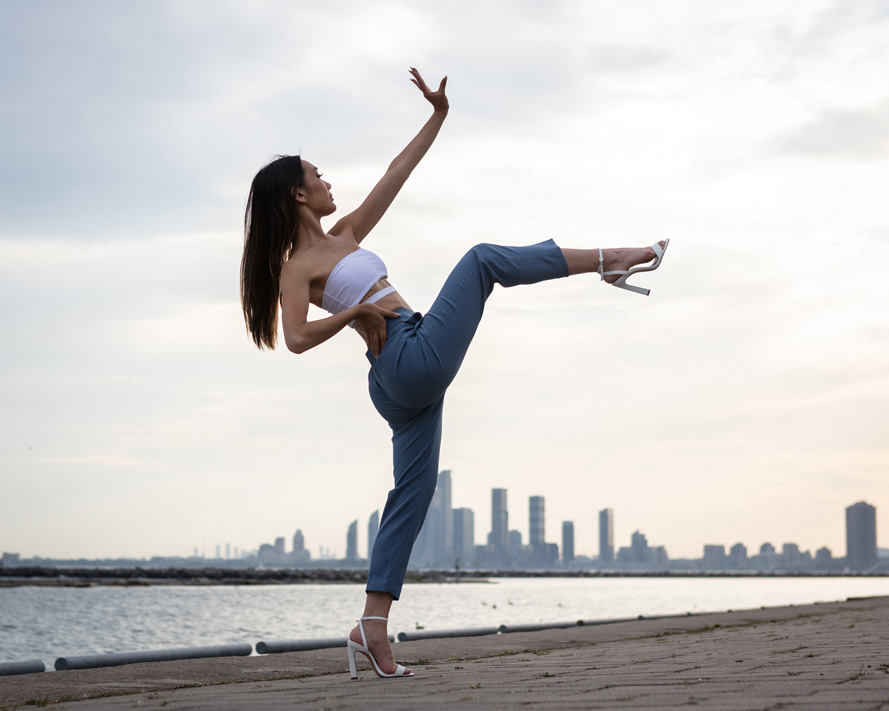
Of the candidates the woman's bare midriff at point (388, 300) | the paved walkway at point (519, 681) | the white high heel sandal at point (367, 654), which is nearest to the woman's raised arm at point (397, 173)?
the woman's bare midriff at point (388, 300)

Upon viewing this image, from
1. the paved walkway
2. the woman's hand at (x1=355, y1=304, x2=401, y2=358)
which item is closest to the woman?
the woman's hand at (x1=355, y1=304, x2=401, y2=358)

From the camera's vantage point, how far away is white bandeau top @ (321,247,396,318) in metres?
3.63

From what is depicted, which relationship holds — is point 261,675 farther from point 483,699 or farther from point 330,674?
point 483,699

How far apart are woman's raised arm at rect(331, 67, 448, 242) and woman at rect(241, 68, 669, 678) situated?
13 mm

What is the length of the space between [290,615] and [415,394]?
1353 inches

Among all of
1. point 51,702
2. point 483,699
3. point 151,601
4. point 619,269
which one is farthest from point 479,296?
point 151,601

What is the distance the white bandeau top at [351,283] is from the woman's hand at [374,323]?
0.16m

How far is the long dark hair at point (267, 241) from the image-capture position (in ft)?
12.5

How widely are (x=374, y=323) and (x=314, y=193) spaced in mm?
820

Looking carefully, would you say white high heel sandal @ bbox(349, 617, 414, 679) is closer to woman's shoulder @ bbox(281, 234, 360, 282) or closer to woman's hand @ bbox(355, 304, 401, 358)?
woman's hand @ bbox(355, 304, 401, 358)

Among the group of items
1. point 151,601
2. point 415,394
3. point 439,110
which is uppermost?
point 439,110

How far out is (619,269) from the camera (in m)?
3.61

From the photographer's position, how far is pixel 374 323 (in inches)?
135

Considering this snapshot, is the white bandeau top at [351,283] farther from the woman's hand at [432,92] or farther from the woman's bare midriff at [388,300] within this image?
the woman's hand at [432,92]
